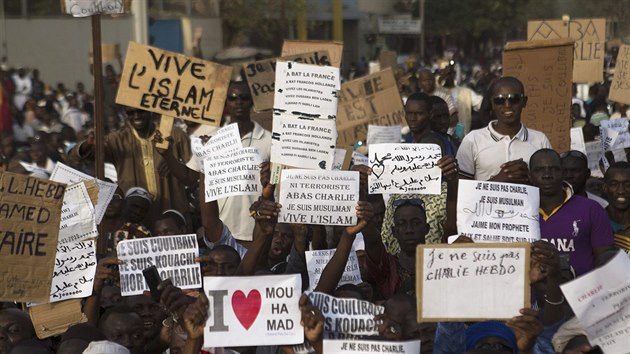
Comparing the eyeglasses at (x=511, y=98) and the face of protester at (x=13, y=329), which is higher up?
the eyeglasses at (x=511, y=98)

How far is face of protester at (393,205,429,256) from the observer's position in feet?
23.0

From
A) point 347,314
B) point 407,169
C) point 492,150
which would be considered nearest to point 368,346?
point 347,314

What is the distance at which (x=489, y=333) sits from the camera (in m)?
5.73

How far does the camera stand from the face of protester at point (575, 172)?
27.0 ft

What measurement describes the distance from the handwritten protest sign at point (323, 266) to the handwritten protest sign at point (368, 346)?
1.46 meters

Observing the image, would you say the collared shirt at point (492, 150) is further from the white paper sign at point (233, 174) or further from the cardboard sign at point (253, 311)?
the cardboard sign at point (253, 311)

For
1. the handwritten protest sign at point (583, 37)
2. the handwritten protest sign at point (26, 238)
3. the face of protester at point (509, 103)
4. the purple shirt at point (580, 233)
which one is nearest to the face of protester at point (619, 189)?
the face of protester at point (509, 103)

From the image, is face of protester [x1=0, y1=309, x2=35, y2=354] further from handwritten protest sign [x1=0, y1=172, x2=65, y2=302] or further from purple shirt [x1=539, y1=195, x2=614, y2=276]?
purple shirt [x1=539, y1=195, x2=614, y2=276]

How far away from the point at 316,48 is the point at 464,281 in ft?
18.9

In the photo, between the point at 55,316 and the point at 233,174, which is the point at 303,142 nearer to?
the point at 233,174

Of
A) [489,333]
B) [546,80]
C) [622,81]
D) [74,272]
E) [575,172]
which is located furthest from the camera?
[622,81]

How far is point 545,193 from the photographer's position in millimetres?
7043

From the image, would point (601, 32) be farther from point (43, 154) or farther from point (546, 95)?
point (43, 154)

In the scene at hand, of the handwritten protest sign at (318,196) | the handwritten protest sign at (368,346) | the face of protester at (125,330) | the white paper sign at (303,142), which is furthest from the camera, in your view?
the white paper sign at (303,142)
